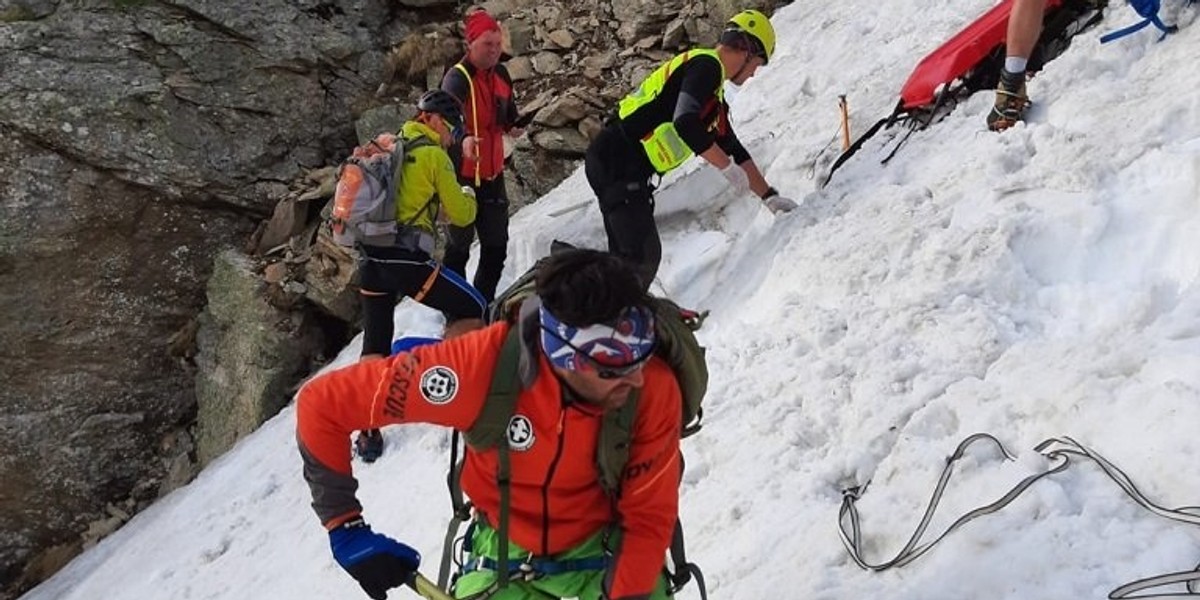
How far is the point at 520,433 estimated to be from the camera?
3113mm

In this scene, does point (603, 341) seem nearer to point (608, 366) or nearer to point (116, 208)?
point (608, 366)

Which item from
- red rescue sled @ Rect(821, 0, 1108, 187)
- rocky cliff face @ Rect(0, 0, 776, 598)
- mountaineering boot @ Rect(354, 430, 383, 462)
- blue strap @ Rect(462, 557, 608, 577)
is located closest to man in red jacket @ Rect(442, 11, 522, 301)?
mountaineering boot @ Rect(354, 430, 383, 462)

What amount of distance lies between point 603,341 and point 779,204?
4.61 meters

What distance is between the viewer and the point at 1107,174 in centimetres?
519

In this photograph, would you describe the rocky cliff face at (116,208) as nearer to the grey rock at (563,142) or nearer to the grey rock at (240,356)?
the grey rock at (240,356)

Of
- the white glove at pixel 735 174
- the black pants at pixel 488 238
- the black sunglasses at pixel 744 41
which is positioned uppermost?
the black sunglasses at pixel 744 41

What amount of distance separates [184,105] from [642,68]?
6312mm

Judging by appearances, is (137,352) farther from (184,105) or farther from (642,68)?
(642,68)

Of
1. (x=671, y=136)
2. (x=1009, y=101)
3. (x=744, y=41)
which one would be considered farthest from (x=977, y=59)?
(x=671, y=136)

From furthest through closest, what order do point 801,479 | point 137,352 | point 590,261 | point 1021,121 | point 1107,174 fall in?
point 137,352 < point 1021,121 < point 1107,174 < point 801,479 < point 590,261

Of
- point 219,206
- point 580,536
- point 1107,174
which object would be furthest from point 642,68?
point 580,536

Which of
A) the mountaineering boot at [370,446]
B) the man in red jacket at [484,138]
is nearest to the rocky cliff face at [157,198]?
the man in red jacket at [484,138]

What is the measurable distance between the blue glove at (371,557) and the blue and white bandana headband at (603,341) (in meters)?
0.89

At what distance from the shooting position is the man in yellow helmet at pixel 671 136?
21.0 feet
